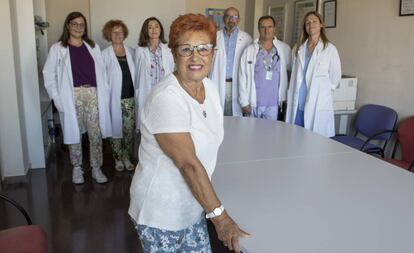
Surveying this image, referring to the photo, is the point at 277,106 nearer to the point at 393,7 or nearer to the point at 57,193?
the point at 393,7

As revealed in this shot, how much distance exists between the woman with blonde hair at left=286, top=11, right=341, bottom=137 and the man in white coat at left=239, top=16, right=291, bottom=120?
163mm

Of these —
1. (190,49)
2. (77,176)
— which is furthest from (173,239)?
(77,176)

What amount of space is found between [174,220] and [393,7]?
3.02m

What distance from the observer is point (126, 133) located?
151 inches

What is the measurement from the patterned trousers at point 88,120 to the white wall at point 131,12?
1884mm

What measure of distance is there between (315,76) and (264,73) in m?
0.47

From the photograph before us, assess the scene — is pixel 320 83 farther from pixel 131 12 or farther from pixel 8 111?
pixel 131 12

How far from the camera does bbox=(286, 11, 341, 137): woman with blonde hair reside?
11.0ft

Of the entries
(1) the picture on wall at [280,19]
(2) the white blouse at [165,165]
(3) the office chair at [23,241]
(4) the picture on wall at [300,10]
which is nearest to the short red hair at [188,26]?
(2) the white blouse at [165,165]

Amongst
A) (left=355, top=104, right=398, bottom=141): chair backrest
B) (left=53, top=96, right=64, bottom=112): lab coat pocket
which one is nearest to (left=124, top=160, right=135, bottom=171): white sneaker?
(left=53, top=96, right=64, bottom=112): lab coat pocket

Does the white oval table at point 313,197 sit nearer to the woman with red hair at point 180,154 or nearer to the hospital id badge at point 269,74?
the woman with red hair at point 180,154

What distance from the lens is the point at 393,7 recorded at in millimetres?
3355

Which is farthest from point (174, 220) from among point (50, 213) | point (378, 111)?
point (378, 111)

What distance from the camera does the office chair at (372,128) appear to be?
333cm
